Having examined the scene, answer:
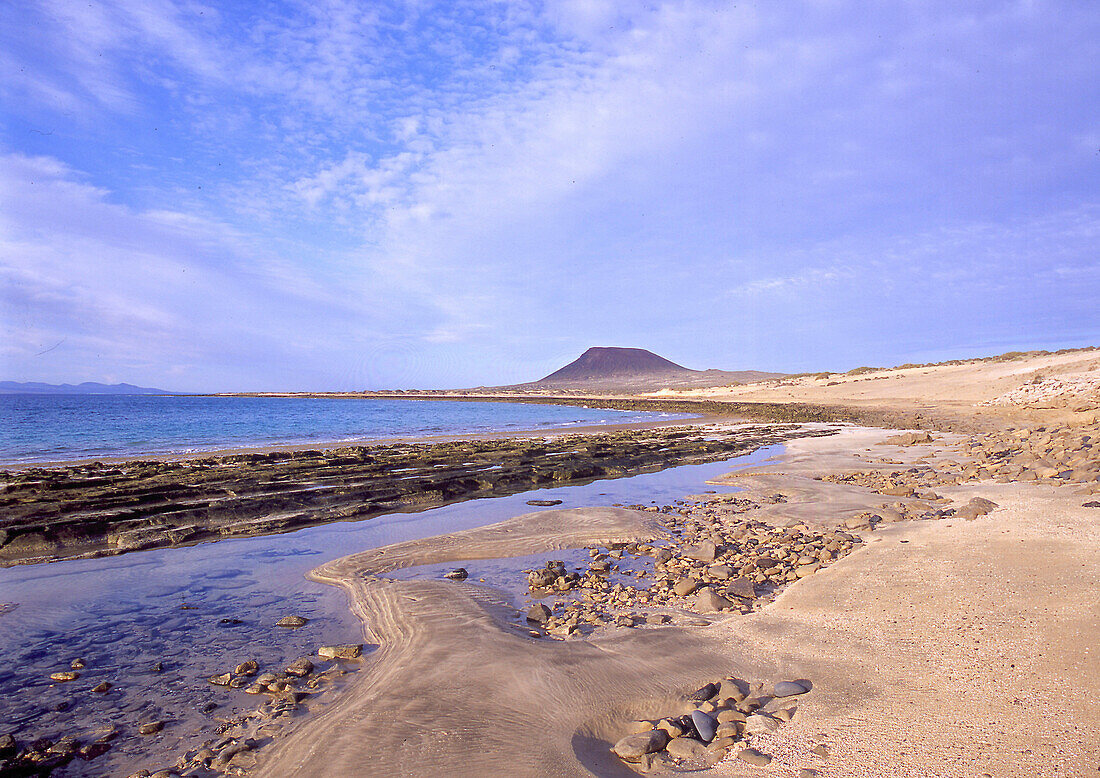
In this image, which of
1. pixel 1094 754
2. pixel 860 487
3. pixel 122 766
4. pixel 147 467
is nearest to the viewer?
pixel 1094 754

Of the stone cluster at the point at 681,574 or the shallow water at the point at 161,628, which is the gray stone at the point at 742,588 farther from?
the shallow water at the point at 161,628

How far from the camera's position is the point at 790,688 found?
3951 millimetres

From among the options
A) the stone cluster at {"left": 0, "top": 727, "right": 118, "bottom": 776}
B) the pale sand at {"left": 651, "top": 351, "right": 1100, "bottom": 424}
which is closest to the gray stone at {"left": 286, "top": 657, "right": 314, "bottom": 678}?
the stone cluster at {"left": 0, "top": 727, "right": 118, "bottom": 776}

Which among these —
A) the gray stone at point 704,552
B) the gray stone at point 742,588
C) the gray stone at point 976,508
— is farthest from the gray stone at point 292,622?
the gray stone at point 976,508

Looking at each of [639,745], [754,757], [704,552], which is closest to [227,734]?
[639,745]

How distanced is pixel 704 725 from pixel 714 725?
8 centimetres

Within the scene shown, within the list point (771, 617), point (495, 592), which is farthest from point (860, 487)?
point (495, 592)

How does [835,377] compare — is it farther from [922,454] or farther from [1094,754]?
[1094,754]

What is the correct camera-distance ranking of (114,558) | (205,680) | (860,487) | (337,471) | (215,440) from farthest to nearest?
(215,440) < (337,471) < (860,487) < (114,558) < (205,680)

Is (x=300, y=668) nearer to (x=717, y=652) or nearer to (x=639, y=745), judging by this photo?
(x=639, y=745)

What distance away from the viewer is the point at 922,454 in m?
17.5

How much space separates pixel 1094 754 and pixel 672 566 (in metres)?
4.58

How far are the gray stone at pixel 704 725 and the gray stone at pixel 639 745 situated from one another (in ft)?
0.72

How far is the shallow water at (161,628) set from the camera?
4.10m
